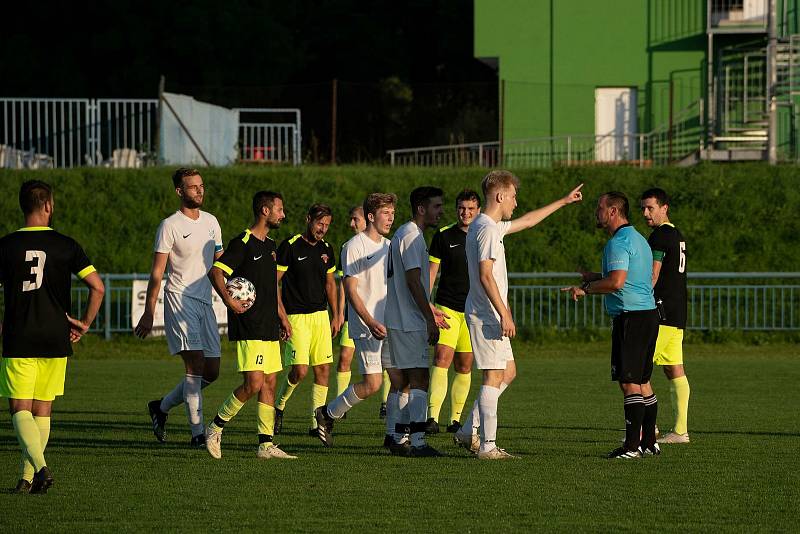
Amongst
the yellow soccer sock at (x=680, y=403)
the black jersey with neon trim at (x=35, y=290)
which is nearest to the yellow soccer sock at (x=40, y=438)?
the black jersey with neon trim at (x=35, y=290)

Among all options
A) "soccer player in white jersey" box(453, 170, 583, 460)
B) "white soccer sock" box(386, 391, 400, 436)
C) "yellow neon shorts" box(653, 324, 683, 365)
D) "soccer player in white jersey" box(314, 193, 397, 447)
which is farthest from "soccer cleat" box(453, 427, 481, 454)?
"yellow neon shorts" box(653, 324, 683, 365)

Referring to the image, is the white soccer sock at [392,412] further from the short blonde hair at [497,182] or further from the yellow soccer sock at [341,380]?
the yellow soccer sock at [341,380]

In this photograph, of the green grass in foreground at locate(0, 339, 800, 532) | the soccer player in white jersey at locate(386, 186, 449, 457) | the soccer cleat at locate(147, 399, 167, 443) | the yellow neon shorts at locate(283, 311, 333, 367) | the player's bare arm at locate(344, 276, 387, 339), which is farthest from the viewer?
the yellow neon shorts at locate(283, 311, 333, 367)

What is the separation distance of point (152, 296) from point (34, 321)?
6.60 feet

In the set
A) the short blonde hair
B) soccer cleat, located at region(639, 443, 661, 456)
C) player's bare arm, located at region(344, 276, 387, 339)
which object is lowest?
soccer cleat, located at region(639, 443, 661, 456)

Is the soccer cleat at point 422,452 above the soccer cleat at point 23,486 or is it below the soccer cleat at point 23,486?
below

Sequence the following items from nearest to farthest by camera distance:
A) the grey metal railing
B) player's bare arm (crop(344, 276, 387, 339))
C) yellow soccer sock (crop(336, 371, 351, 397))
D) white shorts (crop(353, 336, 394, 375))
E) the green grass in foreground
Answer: the green grass in foreground < player's bare arm (crop(344, 276, 387, 339)) < white shorts (crop(353, 336, 394, 375)) < yellow soccer sock (crop(336, 371, 351, 397)) < the grey metal railing

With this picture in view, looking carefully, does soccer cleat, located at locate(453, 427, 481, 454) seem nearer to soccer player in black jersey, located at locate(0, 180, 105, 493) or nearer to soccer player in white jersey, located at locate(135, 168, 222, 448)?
soccer player in white jersey, located at locate(135, 168, 222, 448)

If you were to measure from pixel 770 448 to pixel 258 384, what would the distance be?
425cm

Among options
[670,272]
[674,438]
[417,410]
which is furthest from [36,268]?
[674,438]

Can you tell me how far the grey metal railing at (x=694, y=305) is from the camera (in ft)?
73.6

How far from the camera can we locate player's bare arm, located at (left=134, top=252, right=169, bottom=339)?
33.4 feet

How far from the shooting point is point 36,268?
839cm

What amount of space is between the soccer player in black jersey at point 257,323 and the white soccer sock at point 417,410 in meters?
1.02
